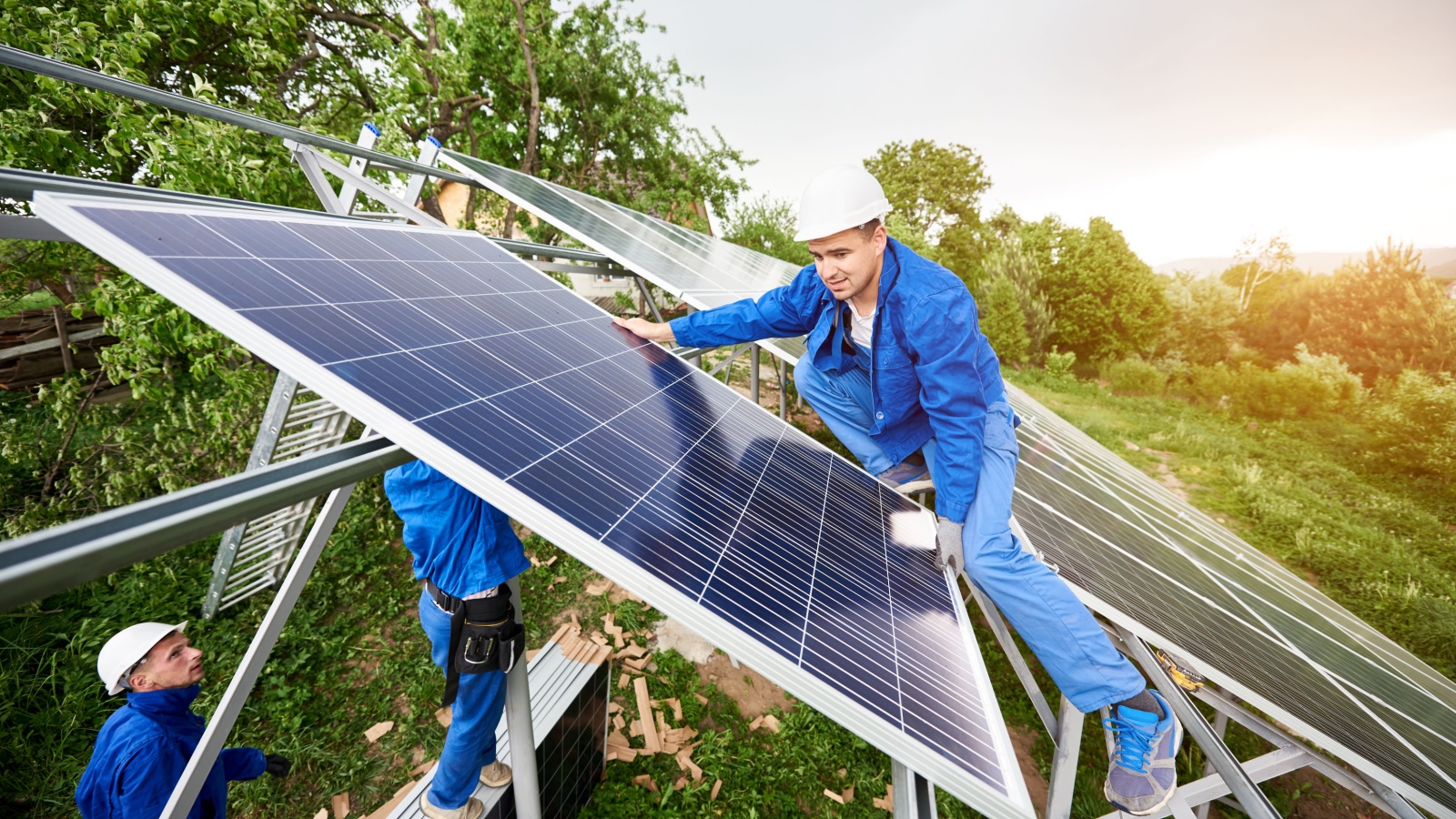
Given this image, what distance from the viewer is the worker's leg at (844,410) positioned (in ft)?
13.0

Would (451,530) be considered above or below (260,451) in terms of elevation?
above

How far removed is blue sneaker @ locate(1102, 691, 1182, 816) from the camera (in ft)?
8.63

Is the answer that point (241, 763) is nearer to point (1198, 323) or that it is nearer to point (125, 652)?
point (125, 652)

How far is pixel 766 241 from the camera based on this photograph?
25.1m

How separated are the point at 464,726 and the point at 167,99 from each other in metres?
3.86

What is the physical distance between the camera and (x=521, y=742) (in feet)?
8.90

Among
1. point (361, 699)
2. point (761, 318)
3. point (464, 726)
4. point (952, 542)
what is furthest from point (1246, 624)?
point (361, 699)

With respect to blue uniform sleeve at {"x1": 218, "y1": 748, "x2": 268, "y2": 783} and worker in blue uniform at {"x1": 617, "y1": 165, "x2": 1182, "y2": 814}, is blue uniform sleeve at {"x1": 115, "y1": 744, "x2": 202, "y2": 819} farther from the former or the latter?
worker in blue uniform at {"x1": 617, "y1": 165, "x2": 1182, "y2": 814}

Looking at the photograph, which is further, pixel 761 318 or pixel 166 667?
pixel 761 318

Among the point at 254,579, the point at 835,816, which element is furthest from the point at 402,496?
the point at 254,579

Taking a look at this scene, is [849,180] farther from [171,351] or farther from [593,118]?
[593,118]

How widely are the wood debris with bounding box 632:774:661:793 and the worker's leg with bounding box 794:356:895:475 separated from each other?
3178 millimetres

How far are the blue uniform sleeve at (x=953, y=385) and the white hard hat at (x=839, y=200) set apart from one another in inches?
23.3

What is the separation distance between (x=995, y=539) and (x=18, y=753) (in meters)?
7.29
